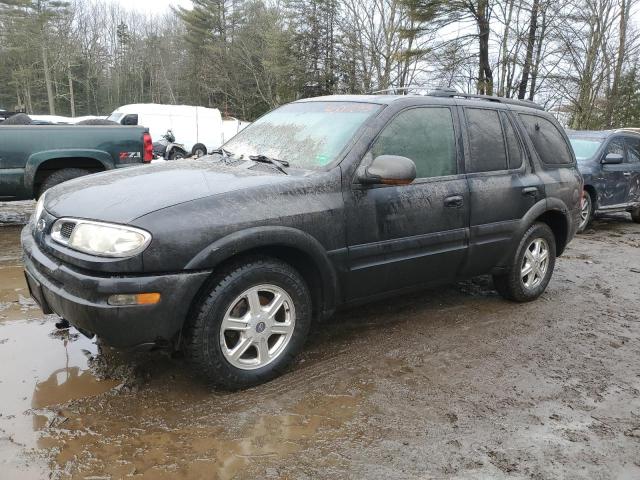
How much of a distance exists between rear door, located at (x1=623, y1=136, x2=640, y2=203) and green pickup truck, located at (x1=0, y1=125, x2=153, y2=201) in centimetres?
806

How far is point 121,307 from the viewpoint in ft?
8.29

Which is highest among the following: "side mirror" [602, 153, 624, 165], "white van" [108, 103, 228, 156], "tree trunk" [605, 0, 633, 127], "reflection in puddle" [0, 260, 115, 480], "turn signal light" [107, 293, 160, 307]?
"tree trunk" [605, 0, 633, 127]

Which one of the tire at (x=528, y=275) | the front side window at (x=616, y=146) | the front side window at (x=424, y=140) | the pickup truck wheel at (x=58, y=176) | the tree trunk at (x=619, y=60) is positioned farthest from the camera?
the tree trunk at (x=619, y=60)

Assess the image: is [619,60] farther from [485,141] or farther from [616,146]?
[485,141]

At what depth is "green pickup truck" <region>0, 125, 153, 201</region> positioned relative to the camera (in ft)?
21.2

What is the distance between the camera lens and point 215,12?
39.8m

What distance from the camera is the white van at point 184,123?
2219cm

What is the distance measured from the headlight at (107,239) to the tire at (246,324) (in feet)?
1.51

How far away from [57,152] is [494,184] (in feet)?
17.7

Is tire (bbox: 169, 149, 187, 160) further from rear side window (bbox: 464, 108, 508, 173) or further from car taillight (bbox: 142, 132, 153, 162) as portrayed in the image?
rear side window (bbox: 464, 108, 508, 173)

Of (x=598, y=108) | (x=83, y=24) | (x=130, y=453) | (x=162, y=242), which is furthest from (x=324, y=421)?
(x=83, y=24)

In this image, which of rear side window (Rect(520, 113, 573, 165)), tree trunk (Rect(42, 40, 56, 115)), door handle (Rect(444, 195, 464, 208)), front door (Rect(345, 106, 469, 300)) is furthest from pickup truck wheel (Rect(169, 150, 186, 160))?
tree trunk (Rect(42, 40, 56, 115))

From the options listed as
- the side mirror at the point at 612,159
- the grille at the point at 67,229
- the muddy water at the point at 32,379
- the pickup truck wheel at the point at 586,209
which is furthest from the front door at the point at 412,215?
the side mirror at the point at 612,159

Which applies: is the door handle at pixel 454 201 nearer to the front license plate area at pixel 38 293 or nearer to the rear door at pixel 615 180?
the front license plate area at pixel 38 293
